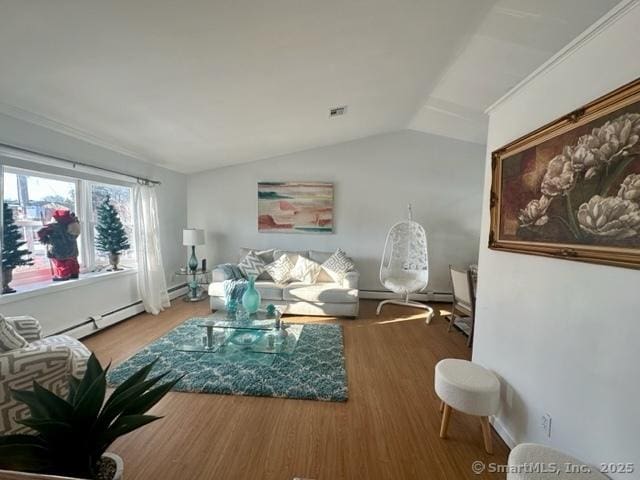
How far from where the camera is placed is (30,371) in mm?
1537

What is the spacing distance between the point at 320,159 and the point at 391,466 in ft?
14.0

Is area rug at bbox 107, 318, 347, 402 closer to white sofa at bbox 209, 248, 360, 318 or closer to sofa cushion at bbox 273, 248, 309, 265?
white sofa at bbox 209, 248, 360, 318

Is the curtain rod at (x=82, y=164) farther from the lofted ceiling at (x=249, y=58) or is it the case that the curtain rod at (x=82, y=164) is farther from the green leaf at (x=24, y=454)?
the green leaf at (x=24, y=454)

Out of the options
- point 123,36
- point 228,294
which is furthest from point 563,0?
point 228,294

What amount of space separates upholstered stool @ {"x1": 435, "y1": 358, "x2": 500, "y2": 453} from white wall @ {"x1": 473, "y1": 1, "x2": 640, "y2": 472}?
5.9 inches

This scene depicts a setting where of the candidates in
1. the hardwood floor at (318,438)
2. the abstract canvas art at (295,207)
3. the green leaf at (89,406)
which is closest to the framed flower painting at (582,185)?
the hardwood floor at (318,438)

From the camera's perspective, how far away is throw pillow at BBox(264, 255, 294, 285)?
4145mm

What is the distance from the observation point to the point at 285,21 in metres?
1.76

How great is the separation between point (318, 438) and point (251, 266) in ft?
9.56

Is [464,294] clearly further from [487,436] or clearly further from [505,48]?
[505,48]

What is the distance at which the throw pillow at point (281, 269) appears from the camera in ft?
13.6

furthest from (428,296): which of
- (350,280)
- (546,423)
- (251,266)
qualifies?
(546,423)

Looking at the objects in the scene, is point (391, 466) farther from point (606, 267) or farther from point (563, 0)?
point (563, 0)

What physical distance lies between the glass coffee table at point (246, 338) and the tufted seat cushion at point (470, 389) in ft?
4.19
